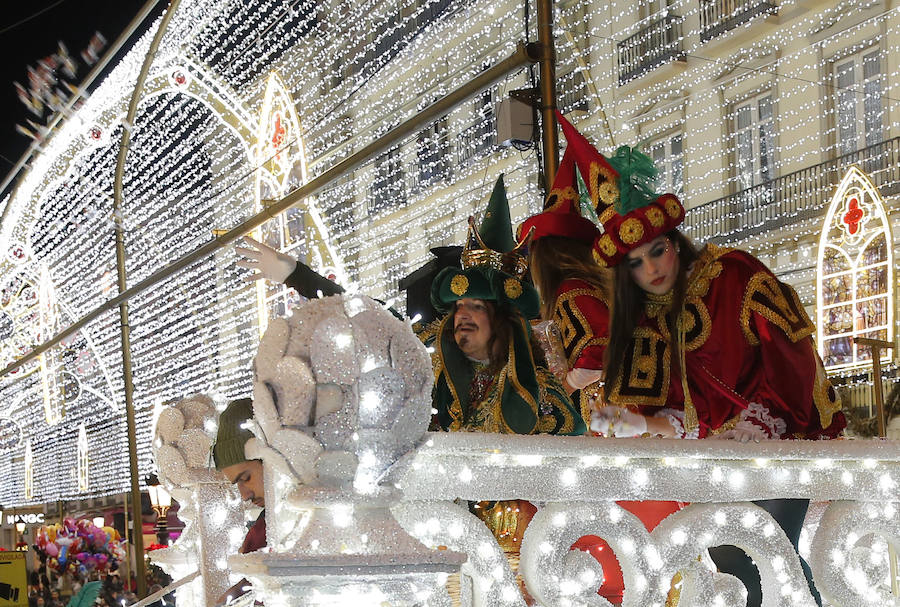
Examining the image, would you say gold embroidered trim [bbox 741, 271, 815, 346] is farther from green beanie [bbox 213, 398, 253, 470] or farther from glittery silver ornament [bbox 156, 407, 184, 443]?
glittery silver ornament [bbox 156, 407, 184, 443]

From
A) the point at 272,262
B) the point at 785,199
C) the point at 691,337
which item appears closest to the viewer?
the point at 691,337

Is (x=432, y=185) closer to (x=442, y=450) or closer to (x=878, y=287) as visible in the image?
(x=878, y=287)

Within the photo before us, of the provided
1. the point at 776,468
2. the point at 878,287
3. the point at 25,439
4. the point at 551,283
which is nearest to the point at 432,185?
the point at 878,287

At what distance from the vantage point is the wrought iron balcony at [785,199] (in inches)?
468

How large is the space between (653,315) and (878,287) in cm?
818

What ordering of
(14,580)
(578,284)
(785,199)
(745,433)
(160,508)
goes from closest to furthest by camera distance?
(745,433) → (578,284) → (14,580) → (785,199) → (160,508)

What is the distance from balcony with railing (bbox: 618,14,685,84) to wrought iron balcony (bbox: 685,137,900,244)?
1733 mm

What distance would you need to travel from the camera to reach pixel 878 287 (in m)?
10.9

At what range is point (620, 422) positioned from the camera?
339cm

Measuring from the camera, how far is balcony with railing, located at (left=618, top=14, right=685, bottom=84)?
13.4 metres

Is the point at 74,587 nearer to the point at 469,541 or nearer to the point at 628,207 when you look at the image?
the point at 628,207

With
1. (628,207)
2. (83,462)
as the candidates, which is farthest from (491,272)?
(83,462)

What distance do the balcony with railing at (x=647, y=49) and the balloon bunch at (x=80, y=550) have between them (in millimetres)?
8580

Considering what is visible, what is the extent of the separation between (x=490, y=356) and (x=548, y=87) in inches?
54.7
